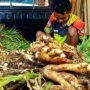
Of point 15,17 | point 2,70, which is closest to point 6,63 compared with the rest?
point 2,70

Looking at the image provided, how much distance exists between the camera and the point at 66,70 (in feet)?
12.3

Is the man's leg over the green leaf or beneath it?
beneath

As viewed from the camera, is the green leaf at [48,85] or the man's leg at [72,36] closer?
the green leaf at [48,85]

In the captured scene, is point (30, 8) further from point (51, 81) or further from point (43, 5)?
point (51, 81)

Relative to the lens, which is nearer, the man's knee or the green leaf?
the green leaf

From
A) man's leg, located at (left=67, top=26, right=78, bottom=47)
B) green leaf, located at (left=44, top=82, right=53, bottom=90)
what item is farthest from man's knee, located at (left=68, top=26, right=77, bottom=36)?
green leaf, located at (left=44, top=82, right=53, bottom=90)

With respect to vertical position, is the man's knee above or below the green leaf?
below

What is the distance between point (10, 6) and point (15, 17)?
0.73 feet

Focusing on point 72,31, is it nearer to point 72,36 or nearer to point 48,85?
point 72,36

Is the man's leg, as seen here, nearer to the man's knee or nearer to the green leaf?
the man's knee

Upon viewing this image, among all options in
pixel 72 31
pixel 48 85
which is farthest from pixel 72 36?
pixel 48 85

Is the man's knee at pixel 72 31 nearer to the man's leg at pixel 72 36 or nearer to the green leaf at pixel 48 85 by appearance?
the man's leg at pixel 72 36

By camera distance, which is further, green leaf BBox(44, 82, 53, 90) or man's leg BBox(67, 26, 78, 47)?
man's leg BBox(67, 26, 78, 47)

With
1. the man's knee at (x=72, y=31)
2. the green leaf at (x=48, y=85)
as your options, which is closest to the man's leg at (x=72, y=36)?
the man's knee at (x=72, y=31)
